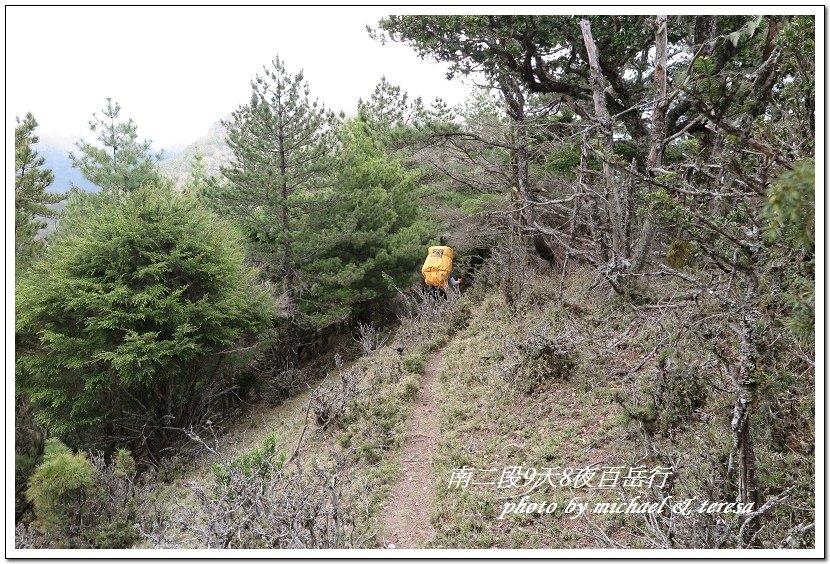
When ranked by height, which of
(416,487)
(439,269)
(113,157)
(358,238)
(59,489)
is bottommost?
(59,489)

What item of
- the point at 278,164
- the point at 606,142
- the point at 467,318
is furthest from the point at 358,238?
the point at 606,142

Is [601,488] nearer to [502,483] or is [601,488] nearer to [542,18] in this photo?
[502,483]

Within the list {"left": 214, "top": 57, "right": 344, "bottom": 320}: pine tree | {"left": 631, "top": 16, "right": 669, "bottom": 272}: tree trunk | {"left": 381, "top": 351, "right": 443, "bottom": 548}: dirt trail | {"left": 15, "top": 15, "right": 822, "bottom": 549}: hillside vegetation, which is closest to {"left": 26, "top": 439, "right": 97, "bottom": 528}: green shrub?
{"left": 15, "top": 15, "right": 822, "bottom": 549}: hillside vegetation

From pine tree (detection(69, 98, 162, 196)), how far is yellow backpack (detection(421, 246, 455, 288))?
8763mm

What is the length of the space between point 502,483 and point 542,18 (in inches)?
269

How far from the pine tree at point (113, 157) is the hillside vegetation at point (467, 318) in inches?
2.8

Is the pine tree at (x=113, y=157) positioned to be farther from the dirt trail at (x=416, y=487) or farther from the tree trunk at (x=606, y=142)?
the tree trunk at (x=606, y=142)

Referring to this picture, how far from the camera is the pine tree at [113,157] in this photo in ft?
48.5

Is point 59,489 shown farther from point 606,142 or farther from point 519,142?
point 519,142

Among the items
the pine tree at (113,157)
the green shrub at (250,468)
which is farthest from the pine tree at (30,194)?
the green shrub at (250,468)

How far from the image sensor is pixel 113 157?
594 inches

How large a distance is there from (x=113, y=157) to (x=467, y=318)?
39.3 ft

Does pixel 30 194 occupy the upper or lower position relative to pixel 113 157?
lower

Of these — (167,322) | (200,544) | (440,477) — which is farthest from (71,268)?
(440,477)
